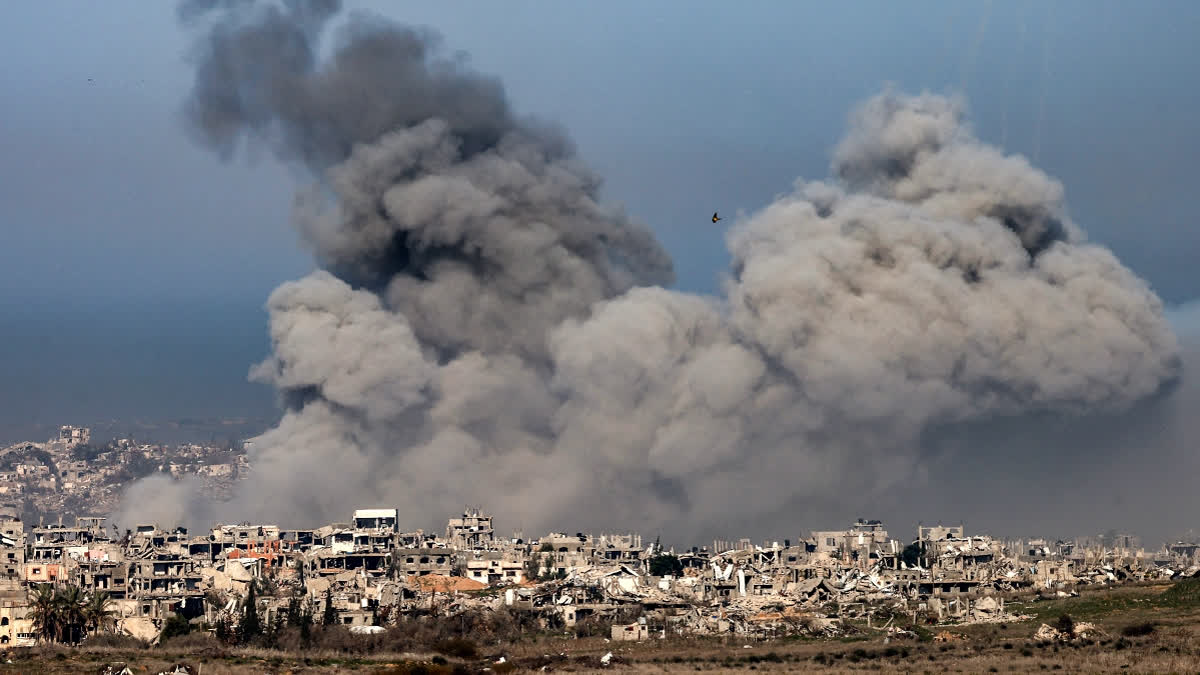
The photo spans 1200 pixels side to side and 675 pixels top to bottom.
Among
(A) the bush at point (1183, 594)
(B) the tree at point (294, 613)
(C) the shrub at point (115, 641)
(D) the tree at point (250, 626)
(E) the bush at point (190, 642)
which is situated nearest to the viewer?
(E) the bush at point (190, 642)

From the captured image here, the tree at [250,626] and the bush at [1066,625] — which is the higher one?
the tree at [250,626]

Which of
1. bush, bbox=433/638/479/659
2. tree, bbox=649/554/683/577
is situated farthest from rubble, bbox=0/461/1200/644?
bush, bbox=433/638/479/659

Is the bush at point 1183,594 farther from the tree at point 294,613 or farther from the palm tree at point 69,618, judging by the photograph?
the palm tree at point 69,618

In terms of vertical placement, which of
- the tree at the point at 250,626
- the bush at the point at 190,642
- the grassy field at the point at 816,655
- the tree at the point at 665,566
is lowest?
the grassy field at the point at 816,655

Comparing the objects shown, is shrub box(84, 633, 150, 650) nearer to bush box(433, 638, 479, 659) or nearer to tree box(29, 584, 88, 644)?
tree box(29, 584, 88, 644)

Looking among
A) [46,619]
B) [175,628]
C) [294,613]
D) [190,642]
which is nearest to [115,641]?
[190,642]

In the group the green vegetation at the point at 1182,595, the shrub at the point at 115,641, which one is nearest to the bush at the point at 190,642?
the shrub at the point at 115,641
